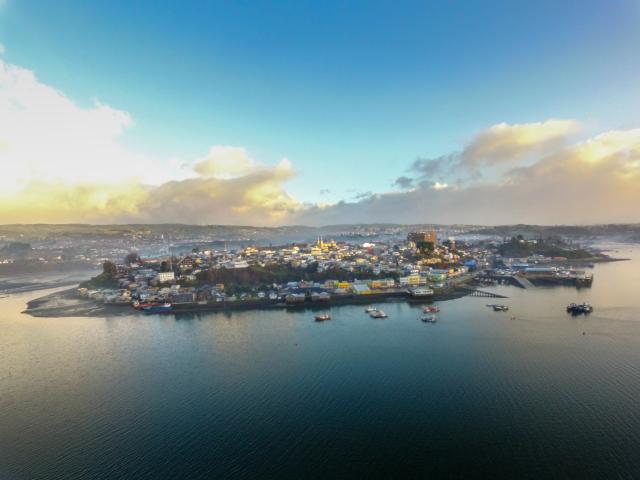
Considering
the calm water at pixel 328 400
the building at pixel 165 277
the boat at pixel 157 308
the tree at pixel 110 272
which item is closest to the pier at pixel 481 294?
the calm water at pixel 328 400

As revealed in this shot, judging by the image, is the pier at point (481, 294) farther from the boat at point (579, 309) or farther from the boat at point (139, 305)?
the boat at point (139, 305)

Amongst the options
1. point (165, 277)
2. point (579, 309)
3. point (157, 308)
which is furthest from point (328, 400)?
point (165, 277)

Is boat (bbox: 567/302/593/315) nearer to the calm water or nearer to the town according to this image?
the calm water

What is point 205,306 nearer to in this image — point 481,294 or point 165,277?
point 165,277

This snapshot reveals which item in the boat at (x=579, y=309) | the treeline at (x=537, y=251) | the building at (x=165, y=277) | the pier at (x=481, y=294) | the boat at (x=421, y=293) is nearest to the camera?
the boat at (x=579, y=309)

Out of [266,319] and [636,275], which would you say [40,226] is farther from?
[636,275]

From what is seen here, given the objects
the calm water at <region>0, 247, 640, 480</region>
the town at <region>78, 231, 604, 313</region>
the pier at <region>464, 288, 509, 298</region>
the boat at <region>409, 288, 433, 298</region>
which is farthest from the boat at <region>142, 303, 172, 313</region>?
the pier at <region>464, 288, 509, 298</region>
